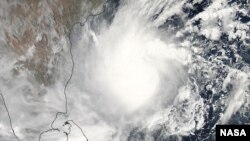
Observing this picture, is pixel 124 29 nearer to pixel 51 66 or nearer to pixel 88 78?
pixel 88 78

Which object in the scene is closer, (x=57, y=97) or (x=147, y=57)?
(x=57, y=97)

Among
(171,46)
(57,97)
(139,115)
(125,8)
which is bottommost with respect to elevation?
(57,97)

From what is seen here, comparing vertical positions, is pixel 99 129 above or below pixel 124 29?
below

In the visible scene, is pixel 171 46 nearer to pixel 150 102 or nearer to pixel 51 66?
pixel 150 102

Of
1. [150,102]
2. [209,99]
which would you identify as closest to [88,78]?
[150,102]

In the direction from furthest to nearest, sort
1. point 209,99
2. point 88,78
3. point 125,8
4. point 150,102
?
1. point 209,99
2. point 150,102
3. point 88,78
4. point 125,8

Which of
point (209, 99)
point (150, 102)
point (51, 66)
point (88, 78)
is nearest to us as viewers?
point (51, 66)
